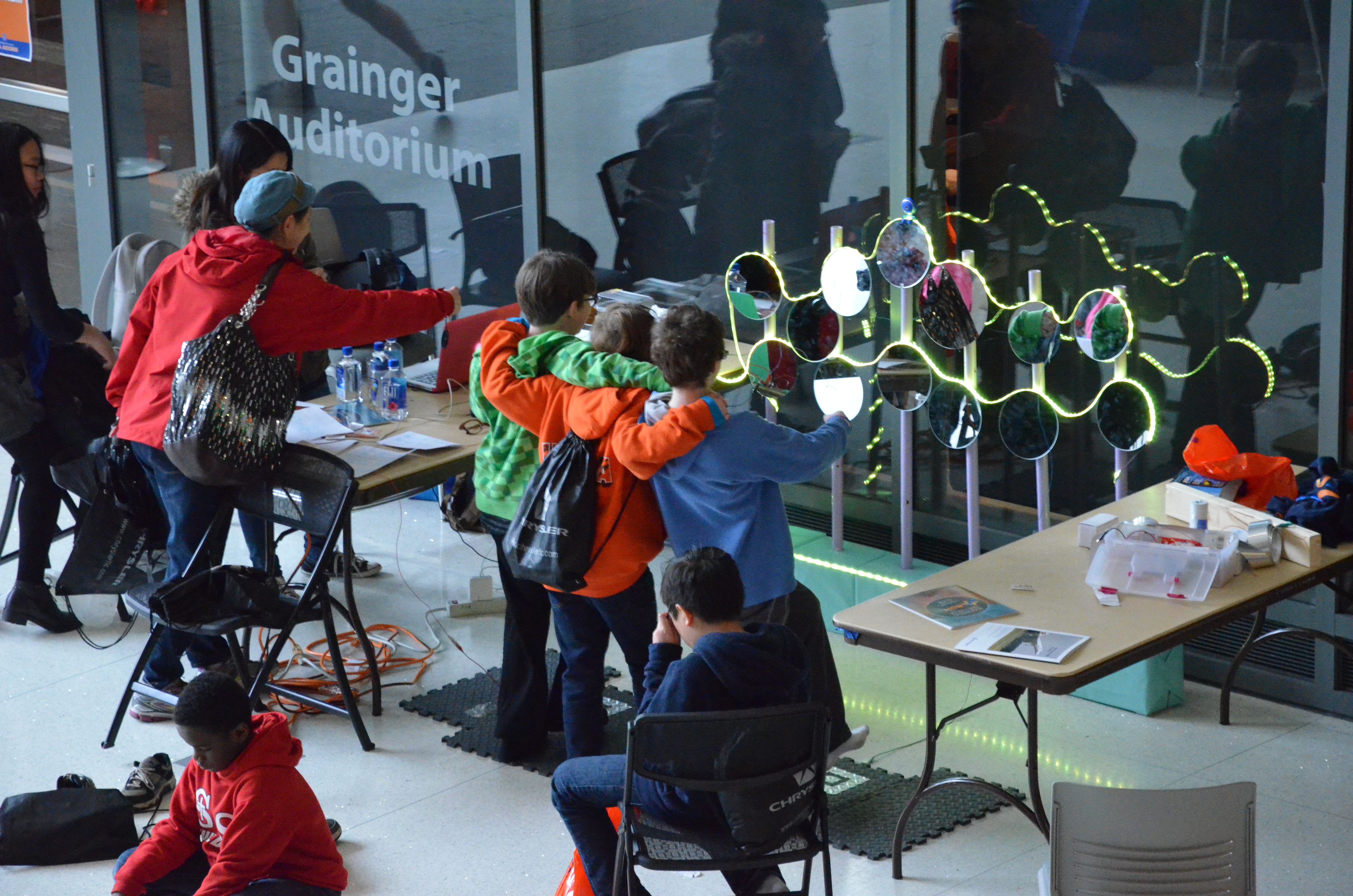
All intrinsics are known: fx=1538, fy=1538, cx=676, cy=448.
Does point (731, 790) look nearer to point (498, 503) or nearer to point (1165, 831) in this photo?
point (1165, 831)

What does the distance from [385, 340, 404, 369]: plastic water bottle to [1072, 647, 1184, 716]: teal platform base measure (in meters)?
2.57

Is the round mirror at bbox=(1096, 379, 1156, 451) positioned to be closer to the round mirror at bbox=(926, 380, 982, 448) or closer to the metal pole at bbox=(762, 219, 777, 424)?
the round mirror at bbox=(926, 380, 982, 448)

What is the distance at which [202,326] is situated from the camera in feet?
13.9

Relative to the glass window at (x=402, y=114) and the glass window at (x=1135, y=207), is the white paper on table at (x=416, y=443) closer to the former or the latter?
the glass window at (x=1135, y=207)

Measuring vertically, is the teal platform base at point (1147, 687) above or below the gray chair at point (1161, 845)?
below

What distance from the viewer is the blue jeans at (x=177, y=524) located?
446 cm

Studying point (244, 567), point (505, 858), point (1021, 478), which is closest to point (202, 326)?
point (244, 567)

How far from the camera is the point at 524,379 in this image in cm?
389

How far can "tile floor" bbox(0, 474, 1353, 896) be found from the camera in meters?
3.72

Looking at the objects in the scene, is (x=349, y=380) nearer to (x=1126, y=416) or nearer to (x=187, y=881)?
(x=187, y=881)

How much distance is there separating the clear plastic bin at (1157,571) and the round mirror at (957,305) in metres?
1.35

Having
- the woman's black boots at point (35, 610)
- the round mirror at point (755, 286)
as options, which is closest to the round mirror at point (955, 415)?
the round mirror at point (755, 286)

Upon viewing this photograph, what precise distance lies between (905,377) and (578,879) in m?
2.31

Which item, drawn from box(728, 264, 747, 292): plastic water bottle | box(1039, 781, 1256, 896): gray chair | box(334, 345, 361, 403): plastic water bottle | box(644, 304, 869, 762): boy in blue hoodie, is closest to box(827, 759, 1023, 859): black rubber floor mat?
box(644, 304, 869, 762): boy in blue hoodie
